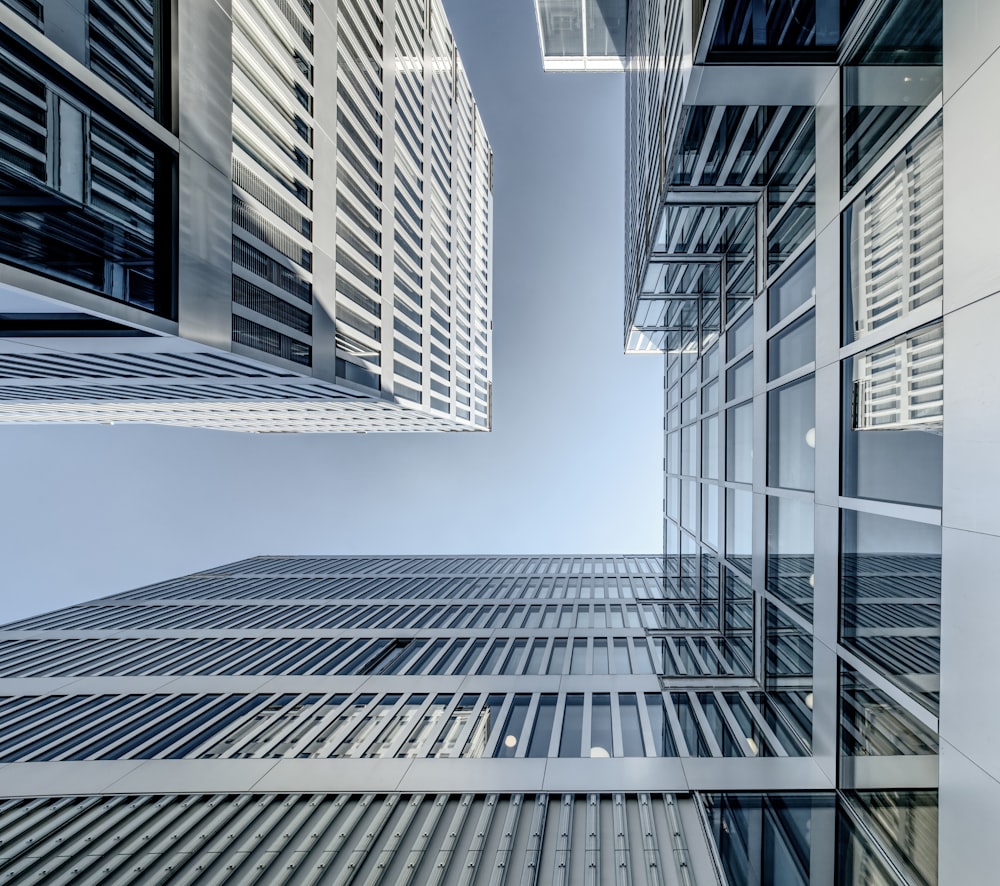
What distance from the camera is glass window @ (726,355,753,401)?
1575cm

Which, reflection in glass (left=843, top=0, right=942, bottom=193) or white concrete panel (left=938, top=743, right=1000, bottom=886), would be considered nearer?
white concrete panel (left=938, top=743, right=1000, bottom=886)

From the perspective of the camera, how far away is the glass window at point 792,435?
1089 cm

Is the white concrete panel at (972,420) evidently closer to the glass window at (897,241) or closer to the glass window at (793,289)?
the glass window at (897,241)

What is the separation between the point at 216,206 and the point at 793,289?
15873mm

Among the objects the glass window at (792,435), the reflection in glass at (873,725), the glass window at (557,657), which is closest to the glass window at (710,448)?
the glass window at (792,435)

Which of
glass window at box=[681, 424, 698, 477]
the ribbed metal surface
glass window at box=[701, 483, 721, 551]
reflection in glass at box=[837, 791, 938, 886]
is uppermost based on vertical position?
glass window at box=[681, 424, 698, 477]

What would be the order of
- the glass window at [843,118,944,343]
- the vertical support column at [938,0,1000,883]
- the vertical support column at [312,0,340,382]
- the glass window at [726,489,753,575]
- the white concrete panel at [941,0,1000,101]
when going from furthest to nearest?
the vertical support column at [312,0,340,382], the glass window at [726,489,753,575], the glass window at [843,118,944,343], the vertical support column at [938,0,1000,883], the white concrete panel at [941,0,1000,101]

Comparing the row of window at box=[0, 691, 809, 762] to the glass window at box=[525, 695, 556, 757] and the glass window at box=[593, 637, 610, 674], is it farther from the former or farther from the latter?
the glass window at box=[593, 637, 610, 674]

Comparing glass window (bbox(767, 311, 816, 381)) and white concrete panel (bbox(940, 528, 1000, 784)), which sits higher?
glass window (bbox(767, 311, 816, 381))

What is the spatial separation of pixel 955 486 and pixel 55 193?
16.0m

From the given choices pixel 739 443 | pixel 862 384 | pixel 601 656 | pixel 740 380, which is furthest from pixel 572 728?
pixel 740 380

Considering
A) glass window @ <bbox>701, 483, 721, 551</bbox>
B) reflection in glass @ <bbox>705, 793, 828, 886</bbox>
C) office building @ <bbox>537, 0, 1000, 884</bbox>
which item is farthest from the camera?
glass window @ <bbox>701, 483, 721, 551</bbox>

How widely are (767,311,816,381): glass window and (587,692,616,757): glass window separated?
10.7 meters

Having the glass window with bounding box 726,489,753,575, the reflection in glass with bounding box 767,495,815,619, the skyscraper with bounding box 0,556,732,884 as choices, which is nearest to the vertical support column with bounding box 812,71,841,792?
the reflection in glass with bounding box 767,495,815,619
